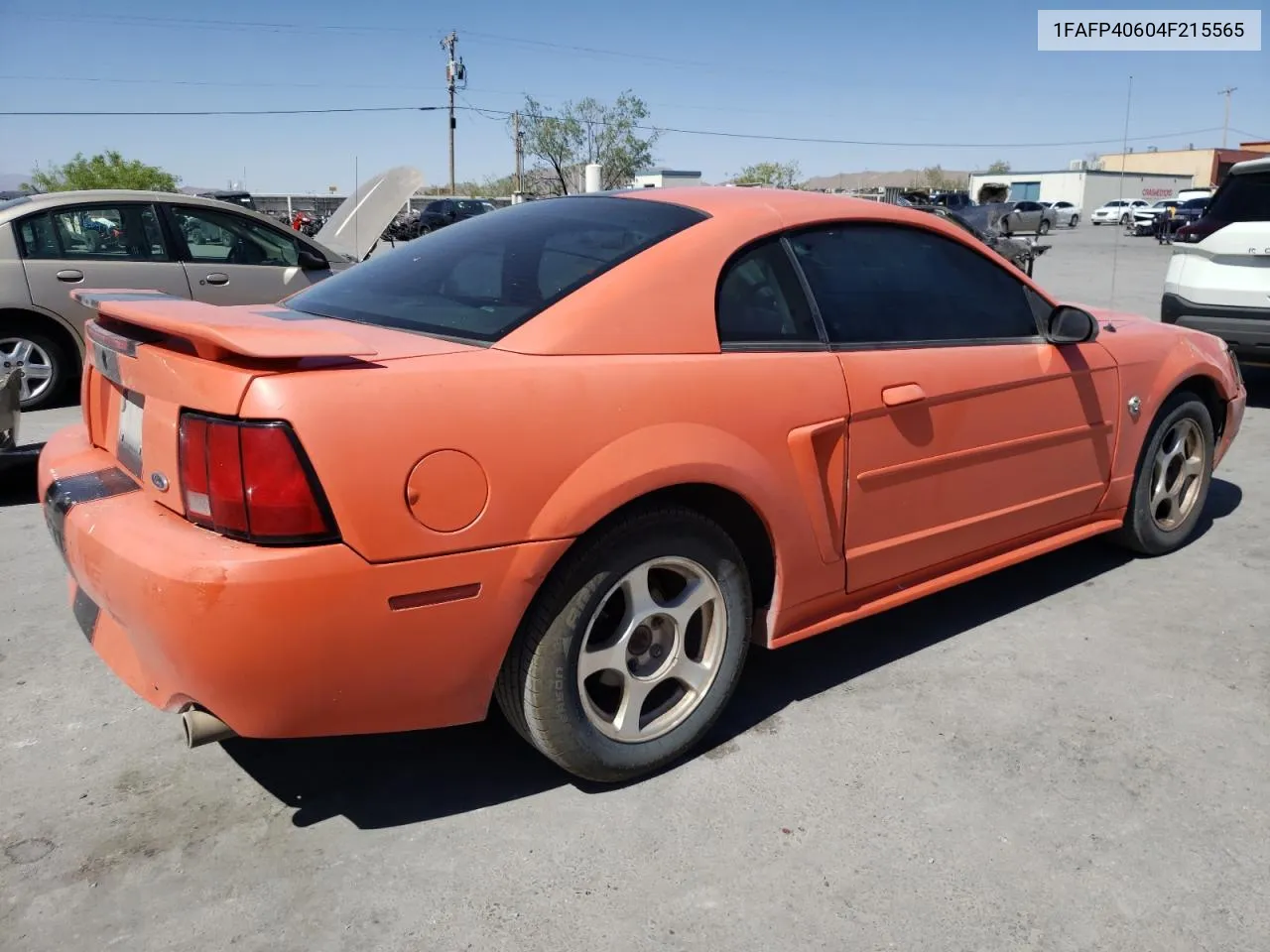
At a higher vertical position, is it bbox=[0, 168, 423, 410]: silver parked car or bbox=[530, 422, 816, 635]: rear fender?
bbox=[0, 168, 423, 410]: silver parked car

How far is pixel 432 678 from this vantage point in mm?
2289

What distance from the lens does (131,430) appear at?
253 cm

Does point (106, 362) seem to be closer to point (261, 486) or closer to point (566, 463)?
point (261, 486)

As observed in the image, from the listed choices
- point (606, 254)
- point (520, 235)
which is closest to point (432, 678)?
point (606, 254)

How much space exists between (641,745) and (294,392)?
1288 millimetres

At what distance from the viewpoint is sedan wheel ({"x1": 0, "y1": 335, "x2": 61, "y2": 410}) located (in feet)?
23.7

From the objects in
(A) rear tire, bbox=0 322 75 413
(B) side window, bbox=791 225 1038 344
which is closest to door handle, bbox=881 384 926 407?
(B) side window, bbox=791 225 1038 344

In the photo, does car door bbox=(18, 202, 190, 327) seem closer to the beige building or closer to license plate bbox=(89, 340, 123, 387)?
license plate bbox=(89, 340, 123, 387)

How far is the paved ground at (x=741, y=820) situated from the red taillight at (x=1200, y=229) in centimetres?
492

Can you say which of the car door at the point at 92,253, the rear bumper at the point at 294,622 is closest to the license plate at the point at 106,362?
the rear bumper at the point at 294,622

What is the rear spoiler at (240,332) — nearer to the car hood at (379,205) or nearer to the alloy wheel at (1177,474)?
the alloy wheel at (1177,474)

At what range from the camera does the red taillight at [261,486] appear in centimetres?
205

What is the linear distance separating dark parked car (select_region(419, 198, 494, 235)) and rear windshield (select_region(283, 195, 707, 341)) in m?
26.6

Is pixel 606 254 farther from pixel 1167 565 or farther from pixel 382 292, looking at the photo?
pixel 1167 565
